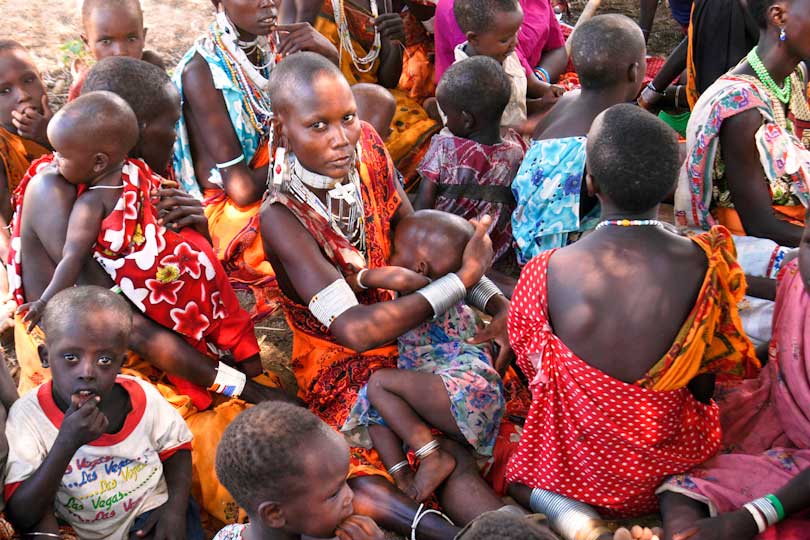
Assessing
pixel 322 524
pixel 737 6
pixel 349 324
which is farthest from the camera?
pixel 737 6

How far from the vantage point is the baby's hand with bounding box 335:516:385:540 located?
2270mm

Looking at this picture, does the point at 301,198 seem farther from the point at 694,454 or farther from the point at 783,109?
the point at 783,109

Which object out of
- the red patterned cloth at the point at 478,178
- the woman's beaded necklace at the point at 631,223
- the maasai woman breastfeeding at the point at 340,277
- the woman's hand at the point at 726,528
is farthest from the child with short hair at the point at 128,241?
the woman's hand at the point at 726,528

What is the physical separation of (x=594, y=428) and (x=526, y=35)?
316cm

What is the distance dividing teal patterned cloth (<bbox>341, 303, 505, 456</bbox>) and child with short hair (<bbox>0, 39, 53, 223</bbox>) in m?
2.16

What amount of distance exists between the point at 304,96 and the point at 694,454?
177cm

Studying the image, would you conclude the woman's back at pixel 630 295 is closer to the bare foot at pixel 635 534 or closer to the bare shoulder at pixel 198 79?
the bare foot at pixel 635 534

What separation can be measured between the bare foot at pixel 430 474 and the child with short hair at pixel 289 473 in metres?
0.64

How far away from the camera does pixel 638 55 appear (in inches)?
152

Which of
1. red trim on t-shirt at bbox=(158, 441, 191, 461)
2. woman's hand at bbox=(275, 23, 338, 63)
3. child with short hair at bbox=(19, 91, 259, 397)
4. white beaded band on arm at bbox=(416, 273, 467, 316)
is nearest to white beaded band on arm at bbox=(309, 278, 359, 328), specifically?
white beaded band on arm at bbox=(416, 273, 467, 316)

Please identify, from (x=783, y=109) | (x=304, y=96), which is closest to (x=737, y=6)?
(x=783, y=109)

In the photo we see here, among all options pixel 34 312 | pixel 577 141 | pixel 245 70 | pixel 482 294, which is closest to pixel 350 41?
pixel 245 70

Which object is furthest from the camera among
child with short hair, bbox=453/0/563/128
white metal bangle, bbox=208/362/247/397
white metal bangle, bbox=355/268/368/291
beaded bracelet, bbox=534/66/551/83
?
beaded bracelet, bbox=534/66/551/83

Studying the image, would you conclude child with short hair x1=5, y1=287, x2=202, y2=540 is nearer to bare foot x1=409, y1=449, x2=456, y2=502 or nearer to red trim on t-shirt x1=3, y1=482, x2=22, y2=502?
red trim on t-shirt x1=3, y1=482, x2=22, y2=502
